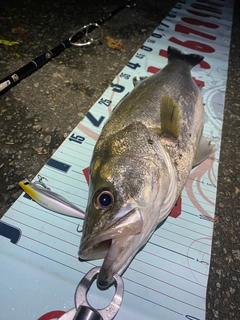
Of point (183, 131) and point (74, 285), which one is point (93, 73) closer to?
point (183, 131)

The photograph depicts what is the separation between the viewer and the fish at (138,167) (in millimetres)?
978

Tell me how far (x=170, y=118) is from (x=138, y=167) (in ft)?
1.10

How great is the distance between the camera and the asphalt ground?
1.37m

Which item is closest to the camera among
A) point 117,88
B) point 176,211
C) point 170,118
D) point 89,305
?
point 89,305

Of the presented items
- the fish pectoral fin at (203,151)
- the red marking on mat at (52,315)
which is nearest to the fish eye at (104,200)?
the red marking on mat at (52,315)

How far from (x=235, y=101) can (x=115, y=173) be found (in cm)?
142

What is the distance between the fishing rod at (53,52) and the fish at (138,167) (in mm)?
775

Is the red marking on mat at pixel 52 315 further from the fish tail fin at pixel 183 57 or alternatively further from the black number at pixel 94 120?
the fish tail fin at pixel 183 57

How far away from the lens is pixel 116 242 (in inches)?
37.4

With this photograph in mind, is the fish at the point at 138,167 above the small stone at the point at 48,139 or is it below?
above

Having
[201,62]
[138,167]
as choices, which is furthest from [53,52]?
[138,167]

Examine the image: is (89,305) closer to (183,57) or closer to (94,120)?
(94,120)

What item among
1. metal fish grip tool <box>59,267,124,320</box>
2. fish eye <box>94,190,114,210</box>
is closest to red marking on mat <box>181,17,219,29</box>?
fish eye <box>94,190,114,210</box>

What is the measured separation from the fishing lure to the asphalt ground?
0.27 feet
